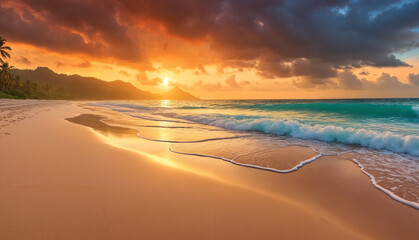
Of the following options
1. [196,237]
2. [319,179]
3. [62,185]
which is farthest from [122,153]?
[319,179]

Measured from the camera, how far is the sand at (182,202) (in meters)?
2.00

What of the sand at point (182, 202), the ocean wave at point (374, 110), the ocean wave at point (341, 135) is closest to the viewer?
the sand at point (182, 202)

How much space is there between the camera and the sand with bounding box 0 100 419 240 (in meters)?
2.00

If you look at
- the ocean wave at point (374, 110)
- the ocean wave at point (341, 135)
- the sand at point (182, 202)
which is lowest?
the sand at point (182, 202)

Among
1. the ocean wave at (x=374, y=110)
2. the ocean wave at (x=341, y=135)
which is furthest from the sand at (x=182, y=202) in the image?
the ocean wave at (x=374, y=110)

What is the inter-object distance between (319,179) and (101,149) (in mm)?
5222

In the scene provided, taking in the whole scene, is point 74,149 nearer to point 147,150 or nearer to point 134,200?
point 147,150

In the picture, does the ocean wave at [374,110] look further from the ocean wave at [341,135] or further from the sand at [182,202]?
the sand at [182,202]

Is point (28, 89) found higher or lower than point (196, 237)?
higher

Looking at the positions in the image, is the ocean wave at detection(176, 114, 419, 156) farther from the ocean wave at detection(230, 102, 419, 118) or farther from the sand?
the ocean wave at detection(230, 102, 419, 118)

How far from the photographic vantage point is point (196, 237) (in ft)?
6.30

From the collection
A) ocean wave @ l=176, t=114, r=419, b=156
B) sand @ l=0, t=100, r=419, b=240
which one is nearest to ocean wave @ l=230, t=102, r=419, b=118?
ocean wave @ l=176, t=114, r=419, b=156

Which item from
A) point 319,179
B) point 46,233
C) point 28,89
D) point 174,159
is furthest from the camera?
point 28,89

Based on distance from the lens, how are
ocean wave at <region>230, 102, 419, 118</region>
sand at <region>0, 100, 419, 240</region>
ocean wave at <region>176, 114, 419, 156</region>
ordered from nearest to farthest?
1. sand at <region>0, 100, 419, 240</region>
2. ocean wave at <region>176, 114, 419, 156</region>
3. ocean wave at <region>230, 102, 419, 118</region>
